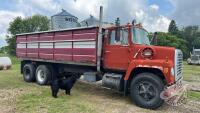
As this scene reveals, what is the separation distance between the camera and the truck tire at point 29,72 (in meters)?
14.1

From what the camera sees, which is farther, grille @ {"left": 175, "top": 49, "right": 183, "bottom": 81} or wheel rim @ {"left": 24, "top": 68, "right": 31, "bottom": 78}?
wheel rim @ {"left": 24, "top": 68, "right": 31, "bottom": 78}

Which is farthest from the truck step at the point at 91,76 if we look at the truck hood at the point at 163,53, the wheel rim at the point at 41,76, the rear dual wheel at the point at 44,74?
the wheel rim at the point at 41,76

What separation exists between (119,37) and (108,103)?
237 centimetres

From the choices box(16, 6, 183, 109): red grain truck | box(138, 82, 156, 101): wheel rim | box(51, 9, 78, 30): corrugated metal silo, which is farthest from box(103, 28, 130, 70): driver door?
box(51, 9, 78, 30): corrugated metal silo

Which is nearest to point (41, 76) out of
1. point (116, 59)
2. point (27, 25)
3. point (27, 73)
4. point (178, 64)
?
point (27, 73)

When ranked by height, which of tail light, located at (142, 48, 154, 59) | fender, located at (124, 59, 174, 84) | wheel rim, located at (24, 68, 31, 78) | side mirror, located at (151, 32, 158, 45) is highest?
side mirror, located at (151, 32, 158, 45)

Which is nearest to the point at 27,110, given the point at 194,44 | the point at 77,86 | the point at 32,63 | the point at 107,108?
the point at 107,108

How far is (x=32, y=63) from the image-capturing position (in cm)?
1428

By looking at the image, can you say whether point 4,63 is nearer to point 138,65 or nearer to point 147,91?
point 138,65

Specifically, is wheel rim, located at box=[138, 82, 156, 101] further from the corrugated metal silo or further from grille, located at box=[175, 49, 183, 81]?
the corrugated metal silo

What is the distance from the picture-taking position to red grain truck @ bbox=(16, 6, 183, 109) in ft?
29.5

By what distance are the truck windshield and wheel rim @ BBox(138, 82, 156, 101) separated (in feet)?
5.17

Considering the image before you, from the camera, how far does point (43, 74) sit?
13.4m

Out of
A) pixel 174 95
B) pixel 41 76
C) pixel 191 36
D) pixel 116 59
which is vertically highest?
pixel 191 36
